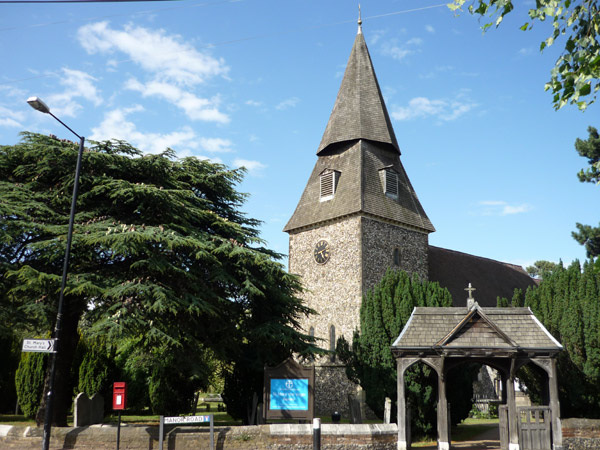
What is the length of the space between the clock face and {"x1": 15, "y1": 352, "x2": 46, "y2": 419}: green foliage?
13804mm

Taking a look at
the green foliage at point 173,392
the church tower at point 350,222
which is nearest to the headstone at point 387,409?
the green foliage at point 173,392

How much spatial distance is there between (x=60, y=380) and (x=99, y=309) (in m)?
2.48

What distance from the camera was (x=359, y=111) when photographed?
3042 centimetres

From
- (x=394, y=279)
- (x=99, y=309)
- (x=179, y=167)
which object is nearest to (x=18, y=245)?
(x=99, y=309)

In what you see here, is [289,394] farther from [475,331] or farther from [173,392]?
[173,392]

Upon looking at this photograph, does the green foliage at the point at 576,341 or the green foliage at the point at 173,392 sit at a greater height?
the green foliage at the point at 576,341

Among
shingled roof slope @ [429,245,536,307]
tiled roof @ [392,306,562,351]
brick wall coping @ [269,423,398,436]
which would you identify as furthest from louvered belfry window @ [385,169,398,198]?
brick wall coping @ [269,423,398,436]

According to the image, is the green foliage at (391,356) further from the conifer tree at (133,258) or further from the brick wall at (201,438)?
the brick wall at (201,438)

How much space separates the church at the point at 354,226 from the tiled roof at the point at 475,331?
10.9 meters

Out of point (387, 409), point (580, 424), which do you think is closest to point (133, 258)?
point (387, 409)

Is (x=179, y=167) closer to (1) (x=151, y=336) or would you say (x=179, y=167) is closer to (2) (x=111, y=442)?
(1) (x=151, y=336)

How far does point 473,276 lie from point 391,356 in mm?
17353

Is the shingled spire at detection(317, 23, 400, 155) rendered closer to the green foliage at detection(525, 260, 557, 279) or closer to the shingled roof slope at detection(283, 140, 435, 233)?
the shingled roof slope at detection(283, 140, 435, 233)

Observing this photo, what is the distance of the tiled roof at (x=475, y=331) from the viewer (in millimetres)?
13984
